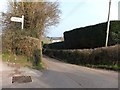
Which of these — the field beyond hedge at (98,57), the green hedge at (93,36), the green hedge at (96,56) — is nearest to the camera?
the field beyond hedge at (98,57)

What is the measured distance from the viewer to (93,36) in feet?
100

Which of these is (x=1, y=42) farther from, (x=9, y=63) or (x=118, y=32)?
(x=118, y=32)

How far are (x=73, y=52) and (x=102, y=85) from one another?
1835cm

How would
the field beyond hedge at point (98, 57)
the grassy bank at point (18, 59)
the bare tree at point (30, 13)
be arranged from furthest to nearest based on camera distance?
the bare tree at point (30, 13) < the field beyond hedge at point (98, 57) < the grassy bank at point (18, 59)

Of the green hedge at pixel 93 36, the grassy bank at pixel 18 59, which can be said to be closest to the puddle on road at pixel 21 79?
the grassy bank at pixel 18 59

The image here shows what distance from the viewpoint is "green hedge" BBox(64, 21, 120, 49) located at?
2725 cm

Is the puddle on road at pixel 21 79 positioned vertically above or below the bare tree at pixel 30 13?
below

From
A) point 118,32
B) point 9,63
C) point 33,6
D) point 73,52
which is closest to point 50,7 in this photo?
point 33,6

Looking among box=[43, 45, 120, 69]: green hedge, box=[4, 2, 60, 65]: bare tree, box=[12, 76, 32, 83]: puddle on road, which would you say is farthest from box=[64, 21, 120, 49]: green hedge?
box=[12, 76, 32, 83]: puddle on road

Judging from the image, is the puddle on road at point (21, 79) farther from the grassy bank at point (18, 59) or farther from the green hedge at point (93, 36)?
the green hedge at point (93, 36)

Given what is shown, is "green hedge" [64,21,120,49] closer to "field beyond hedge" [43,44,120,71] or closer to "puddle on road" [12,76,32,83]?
"field beyond hedge" [43,44,120,71]

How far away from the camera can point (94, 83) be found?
13070 millimetres

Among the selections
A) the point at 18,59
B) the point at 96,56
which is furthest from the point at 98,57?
the point at 18,59

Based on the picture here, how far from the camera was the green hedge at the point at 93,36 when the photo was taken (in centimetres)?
2725
